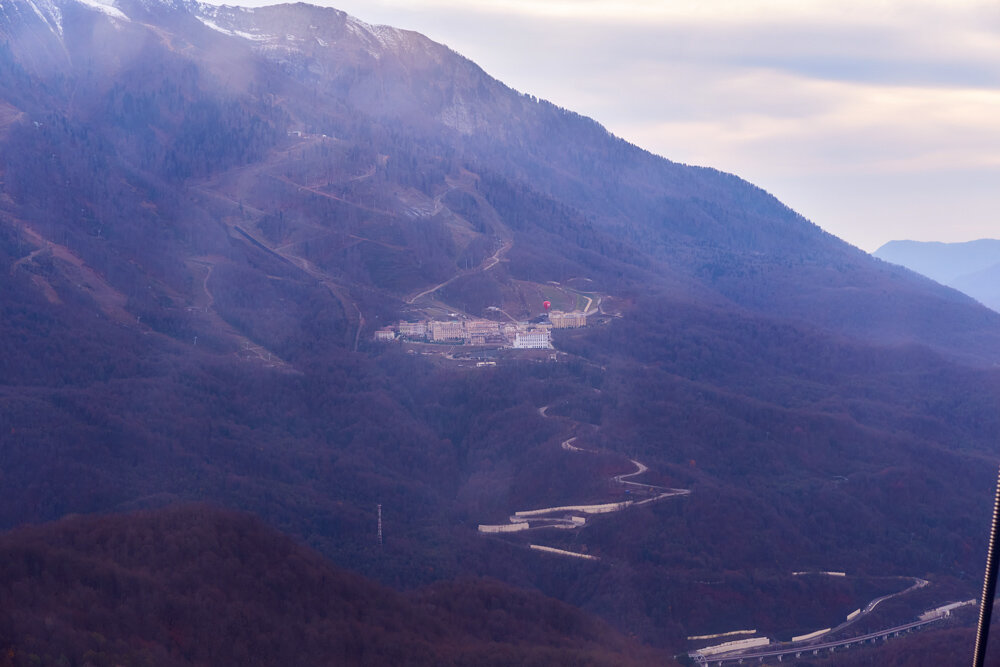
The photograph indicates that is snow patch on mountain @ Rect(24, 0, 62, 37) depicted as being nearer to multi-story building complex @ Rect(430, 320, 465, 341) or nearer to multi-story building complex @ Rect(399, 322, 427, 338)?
multi-story building complex @ Rect(399, 322, 427, 338)

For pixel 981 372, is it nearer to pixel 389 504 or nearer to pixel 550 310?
pixel 550 310

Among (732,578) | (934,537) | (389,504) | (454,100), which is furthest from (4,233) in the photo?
(454,100)

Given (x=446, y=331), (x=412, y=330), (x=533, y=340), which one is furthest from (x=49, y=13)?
(x=533, y=340)

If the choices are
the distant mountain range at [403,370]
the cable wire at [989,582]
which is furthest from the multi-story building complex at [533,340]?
the cable wire at [989,582]

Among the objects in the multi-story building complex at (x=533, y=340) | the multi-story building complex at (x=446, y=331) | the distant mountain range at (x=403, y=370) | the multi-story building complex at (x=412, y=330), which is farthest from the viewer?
the multi-story building complex at (x=446, y=331)

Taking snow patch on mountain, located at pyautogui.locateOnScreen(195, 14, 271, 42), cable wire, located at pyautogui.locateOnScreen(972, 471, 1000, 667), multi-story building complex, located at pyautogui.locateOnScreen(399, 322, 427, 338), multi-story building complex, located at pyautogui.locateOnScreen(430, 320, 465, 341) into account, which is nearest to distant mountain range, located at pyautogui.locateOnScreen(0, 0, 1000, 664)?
snow patch on mountain, located at pyautogui.locateOnScreen(195, 14, 271, 42)

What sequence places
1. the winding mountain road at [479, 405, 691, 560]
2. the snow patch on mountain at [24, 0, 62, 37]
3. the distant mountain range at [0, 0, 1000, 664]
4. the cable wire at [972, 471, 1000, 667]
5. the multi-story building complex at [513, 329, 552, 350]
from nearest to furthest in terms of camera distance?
the cable wire at [972, 471, 1000, 667] < the distant mountain range at [0, 0, 1000, 664] < the winding mountain road at [479, 405, 691, 560] < the multi-story building complex at [513, 329, 552, 350] < the snow patch on mountain at [24, 0, 62, 37]

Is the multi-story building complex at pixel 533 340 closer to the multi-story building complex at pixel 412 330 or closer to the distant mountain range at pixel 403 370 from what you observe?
the distant mountain range at pixel 403 370

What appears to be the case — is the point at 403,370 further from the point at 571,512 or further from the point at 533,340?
the point at 571,512
